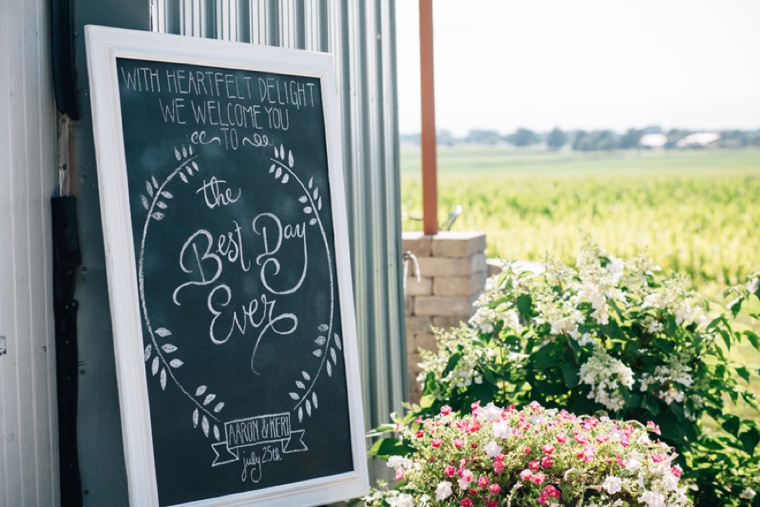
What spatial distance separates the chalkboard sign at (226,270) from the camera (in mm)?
2268

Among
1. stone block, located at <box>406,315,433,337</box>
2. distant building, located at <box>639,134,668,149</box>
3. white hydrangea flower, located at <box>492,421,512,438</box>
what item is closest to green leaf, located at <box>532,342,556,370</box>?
white hydrangea flower, located at <box>492,421,512,438</box>

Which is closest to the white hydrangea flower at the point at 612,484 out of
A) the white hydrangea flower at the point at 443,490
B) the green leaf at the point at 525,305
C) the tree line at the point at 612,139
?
the white hydrangea flower at the point at 443,490

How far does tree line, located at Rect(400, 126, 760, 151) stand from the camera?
47.7 meters

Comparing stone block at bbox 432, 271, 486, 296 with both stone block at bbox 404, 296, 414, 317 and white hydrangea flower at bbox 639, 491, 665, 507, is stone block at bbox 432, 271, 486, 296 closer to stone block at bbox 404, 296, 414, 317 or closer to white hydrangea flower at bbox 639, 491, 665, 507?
stone block at bbox 404, 296, 414, 317

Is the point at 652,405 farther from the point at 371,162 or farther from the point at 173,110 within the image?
the point at 173,110

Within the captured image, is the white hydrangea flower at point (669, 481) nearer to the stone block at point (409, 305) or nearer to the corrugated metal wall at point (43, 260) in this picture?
the corrugated metal wall at point (43, 260)

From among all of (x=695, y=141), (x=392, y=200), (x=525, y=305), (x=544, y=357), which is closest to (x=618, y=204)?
(x=695, y=141)

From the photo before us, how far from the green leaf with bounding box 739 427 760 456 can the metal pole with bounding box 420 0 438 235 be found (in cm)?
209

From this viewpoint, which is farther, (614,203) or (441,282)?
(614,203)

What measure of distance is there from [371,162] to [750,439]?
66.3 inches

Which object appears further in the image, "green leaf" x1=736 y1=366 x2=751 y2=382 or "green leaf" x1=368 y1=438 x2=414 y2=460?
"green leaf" x1=736 y1=366 x2=751 y2=382

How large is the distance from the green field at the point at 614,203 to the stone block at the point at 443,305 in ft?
2.55

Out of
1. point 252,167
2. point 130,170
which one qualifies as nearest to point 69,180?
point 130,170

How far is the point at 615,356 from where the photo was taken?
3316mm
